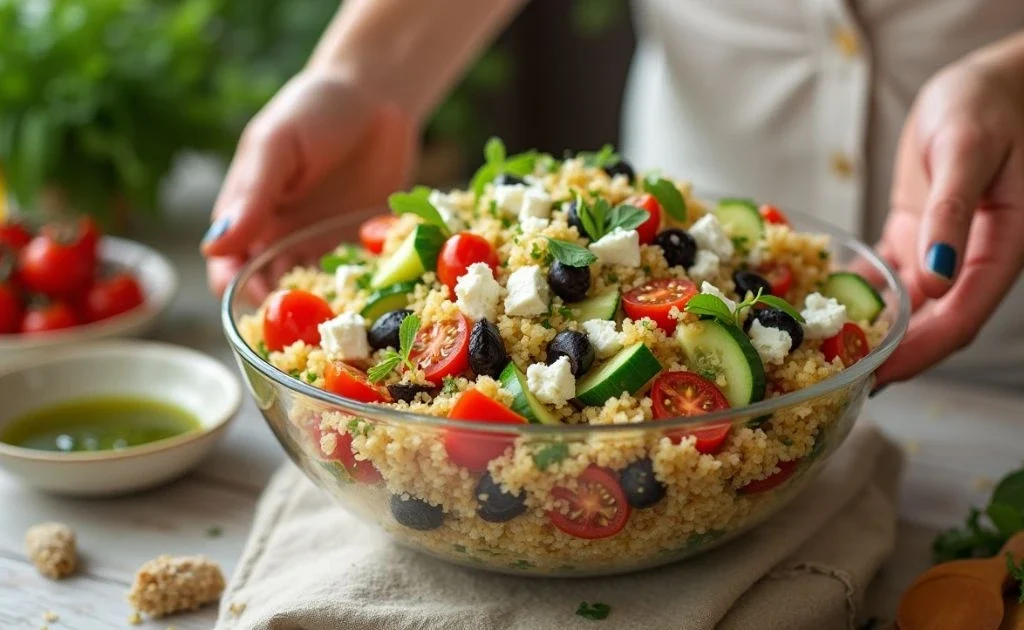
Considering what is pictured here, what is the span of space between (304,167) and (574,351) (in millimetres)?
951

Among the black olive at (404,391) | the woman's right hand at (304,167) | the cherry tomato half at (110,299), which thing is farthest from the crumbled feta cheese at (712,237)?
the cherry tomato half at (110,299)

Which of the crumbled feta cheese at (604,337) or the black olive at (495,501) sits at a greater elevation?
the crumbled feta cheese at (604,337)

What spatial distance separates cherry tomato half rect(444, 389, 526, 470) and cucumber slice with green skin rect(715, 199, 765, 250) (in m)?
0.52

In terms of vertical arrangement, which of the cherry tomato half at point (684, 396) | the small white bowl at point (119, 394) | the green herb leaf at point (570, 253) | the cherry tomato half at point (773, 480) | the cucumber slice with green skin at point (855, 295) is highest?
the green herb leaf at point (570, 253)

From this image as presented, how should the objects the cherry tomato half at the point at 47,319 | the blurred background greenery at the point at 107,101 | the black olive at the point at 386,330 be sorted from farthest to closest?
the blurred background greenery at the point at 107,101
the cherry tomato half at the point at 47,319
the black olive at the point at 386,330

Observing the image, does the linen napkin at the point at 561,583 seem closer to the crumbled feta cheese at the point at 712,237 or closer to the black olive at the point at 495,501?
the black olive at the point at 495,501

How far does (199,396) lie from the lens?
197 centimetres

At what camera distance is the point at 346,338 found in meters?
1.39

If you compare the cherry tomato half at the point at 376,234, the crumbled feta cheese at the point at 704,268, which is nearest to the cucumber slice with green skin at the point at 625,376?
the crumbled feta cheese at the point at 704,268

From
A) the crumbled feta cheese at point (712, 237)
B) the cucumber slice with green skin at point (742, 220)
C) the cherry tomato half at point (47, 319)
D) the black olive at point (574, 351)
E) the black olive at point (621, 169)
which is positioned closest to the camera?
the black olive at point (574, 351)

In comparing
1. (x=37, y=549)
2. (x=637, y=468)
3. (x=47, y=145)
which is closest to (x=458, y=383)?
(x=637, y=468)

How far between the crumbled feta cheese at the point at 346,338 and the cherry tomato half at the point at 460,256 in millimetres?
130

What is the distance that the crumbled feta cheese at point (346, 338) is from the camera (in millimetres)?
1392

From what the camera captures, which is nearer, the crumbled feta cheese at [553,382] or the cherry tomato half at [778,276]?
the crumbled feta cheese at [553,382]
